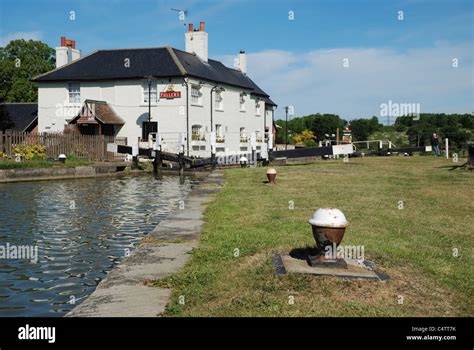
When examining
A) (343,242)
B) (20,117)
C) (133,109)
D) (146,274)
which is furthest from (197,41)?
(146,274)

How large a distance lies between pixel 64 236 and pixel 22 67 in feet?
200

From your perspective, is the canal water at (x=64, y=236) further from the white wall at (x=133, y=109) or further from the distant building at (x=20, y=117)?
the distant building at (x=20, y=117)

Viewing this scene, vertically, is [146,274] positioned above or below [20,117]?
below

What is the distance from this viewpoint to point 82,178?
83.5 feet

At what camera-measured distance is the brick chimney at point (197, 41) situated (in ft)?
143

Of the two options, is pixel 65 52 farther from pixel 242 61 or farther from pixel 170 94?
pixel 242 61

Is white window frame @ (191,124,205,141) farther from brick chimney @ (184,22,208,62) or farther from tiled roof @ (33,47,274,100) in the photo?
brick chimney @ (184,22,208,62)

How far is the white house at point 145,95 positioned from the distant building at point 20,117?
2.87 meters

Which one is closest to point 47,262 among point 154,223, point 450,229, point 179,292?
point 179,292

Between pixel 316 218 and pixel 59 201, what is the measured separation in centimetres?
1148

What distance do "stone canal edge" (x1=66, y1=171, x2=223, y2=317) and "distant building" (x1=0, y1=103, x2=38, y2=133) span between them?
35595 mm

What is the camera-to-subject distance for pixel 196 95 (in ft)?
128

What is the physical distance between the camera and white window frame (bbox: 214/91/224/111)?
42031mm
